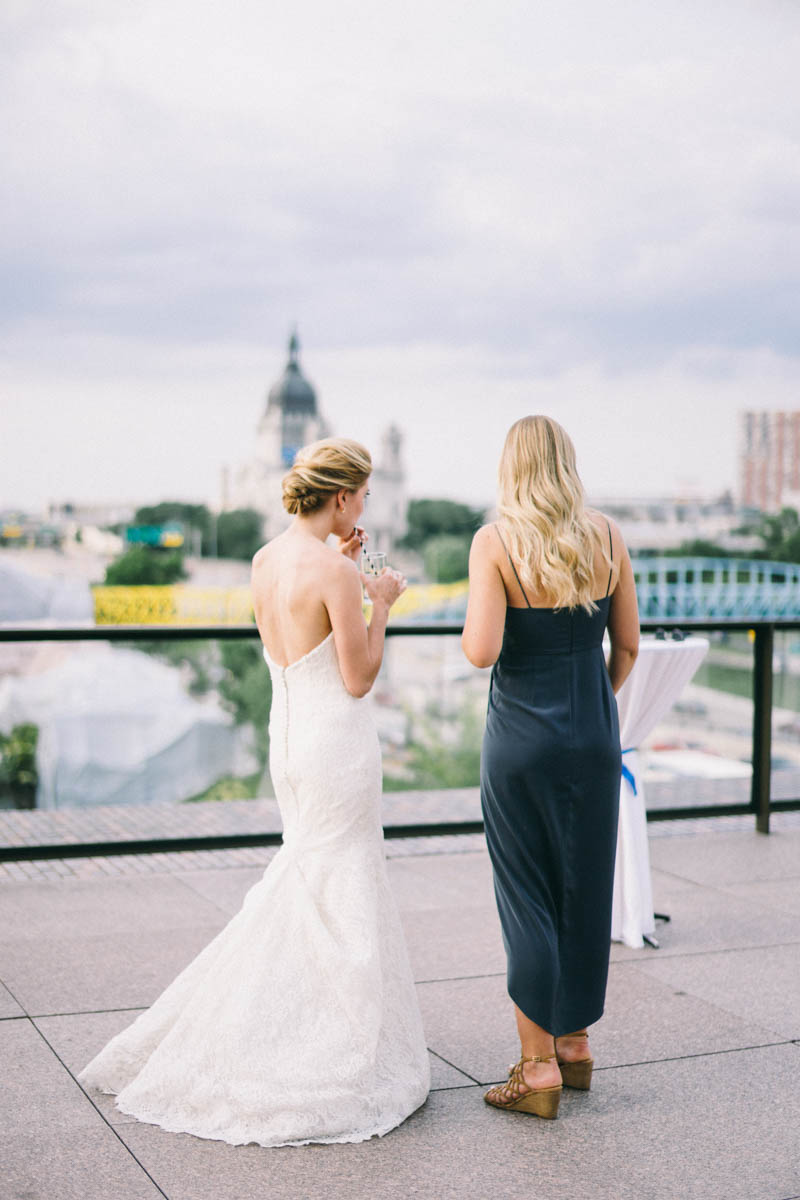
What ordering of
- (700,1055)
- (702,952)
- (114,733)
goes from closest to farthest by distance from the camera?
(700,1055), (702,952), (114,733)

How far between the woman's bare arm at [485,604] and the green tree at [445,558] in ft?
250

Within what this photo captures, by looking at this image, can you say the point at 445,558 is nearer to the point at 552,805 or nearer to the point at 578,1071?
the point at 578,1071

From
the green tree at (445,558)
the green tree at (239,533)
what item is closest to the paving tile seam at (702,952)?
the green tree at (445,558)

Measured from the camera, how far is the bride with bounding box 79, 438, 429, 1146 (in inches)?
129

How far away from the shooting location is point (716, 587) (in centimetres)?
8300

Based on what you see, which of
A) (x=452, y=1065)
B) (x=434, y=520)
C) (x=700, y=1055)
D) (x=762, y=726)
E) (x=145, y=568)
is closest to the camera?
(x=452, y=1065)

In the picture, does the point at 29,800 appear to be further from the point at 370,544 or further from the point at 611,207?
the point at 611,207

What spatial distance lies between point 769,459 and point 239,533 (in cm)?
3599

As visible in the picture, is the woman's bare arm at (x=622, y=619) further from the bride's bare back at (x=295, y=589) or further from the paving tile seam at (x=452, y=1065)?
the paving tile seam at (x=452, y=1065)

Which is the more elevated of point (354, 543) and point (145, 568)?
point (354, 543)

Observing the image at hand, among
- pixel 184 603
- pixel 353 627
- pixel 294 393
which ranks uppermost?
pixel 294 393

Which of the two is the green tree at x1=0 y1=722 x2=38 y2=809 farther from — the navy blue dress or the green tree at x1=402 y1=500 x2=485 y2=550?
the green tree at x1=402 y1=500 x2=485 y2=550

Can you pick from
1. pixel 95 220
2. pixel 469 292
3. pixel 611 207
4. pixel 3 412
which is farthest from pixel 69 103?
pixel 611 207

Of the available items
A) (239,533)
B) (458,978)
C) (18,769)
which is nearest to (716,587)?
(239,533)
